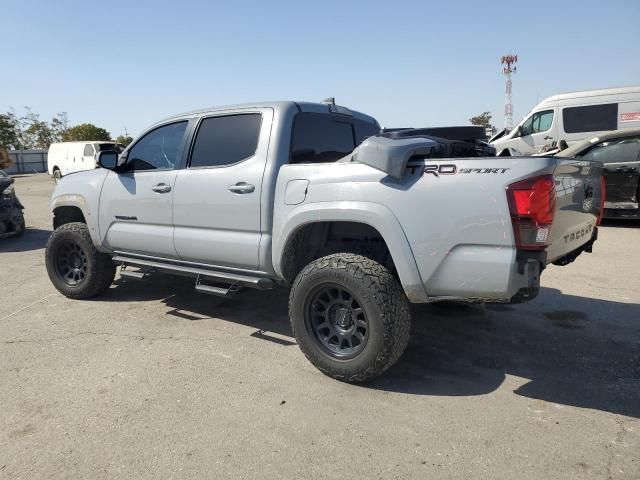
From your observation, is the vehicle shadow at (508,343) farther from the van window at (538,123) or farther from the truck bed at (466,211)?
the van window at (538,123)

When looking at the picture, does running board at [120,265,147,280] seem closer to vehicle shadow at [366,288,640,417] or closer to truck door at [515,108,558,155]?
vehicle shadow at [366,288,640,417]

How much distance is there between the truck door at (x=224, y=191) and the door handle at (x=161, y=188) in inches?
4.8

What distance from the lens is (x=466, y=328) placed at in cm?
420

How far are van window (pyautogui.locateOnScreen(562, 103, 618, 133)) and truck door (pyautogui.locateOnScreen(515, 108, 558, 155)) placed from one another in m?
0.34

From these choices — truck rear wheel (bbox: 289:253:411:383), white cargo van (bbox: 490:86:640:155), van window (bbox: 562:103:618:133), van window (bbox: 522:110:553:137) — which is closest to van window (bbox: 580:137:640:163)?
white cargo van (bbox: 490:86:640:155)

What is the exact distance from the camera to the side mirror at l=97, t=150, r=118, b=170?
4.71 m

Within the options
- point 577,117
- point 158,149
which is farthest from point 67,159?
point 158,149

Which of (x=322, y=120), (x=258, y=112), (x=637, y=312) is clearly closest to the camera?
(x=258, y=112)

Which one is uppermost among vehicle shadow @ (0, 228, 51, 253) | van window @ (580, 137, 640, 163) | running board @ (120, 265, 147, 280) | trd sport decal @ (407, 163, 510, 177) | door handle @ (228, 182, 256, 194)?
van window @ (580, 137, 640, 163)

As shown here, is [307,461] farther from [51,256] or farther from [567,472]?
[51,256]

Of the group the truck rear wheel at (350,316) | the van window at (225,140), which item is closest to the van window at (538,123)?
the van window at (225,140)

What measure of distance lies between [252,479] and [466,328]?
101 inches

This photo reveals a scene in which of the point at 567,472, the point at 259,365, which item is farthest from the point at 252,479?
the point at 567,472

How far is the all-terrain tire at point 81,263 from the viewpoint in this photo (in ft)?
16.5
